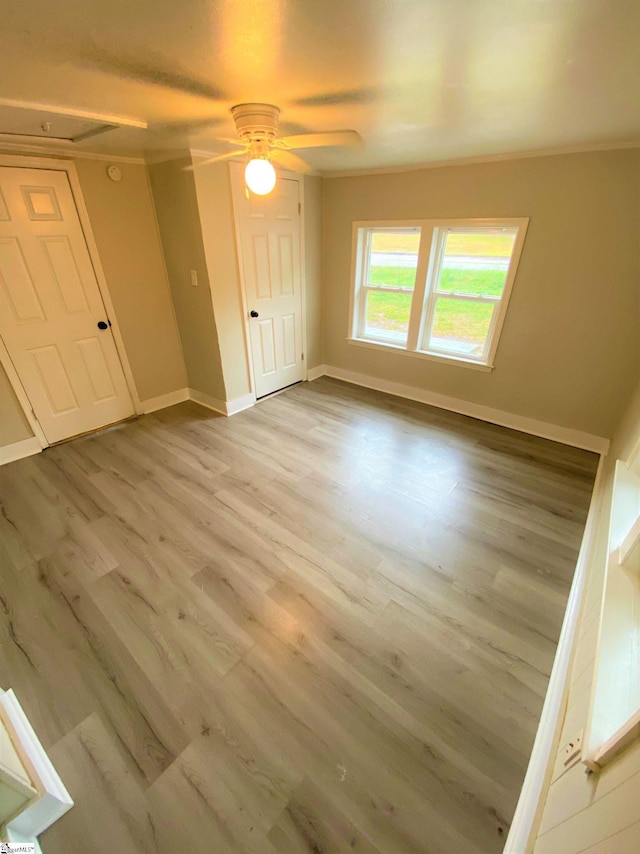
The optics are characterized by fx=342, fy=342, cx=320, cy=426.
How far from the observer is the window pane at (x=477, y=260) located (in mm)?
2984

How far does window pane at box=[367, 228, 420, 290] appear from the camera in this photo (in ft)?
11.4

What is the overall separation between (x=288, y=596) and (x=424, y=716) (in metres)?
0.77

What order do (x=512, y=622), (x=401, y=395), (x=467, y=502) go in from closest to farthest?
(x=512, y=622) → (x=467, y=502) → (x=401, y=395)

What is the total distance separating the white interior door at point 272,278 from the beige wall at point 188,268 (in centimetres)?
40

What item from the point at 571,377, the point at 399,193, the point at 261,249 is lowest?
the point at 571,377

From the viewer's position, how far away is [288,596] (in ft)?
5.87

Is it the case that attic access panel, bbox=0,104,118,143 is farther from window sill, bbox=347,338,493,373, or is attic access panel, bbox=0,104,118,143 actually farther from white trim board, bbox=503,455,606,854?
white trim board, bbox=503,455,606,854

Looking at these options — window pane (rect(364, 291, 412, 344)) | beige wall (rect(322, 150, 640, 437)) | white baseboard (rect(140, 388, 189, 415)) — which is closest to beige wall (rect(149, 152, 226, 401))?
white baseboard (rect(140, 388, 189, 415))

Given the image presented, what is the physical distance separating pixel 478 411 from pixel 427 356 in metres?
0.78

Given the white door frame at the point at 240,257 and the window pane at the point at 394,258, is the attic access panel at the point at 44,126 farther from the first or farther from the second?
the window pane at the point at 394,258

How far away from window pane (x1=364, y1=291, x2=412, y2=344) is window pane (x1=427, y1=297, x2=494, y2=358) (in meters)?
0.34

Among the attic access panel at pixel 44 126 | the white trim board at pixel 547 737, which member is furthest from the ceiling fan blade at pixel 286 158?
the white trim board at pixel 547 737

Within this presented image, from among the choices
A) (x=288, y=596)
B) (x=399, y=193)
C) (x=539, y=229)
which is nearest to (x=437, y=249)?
A: (x=399, y=193)

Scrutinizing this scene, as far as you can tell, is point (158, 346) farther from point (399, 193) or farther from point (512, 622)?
point (512, 622)
